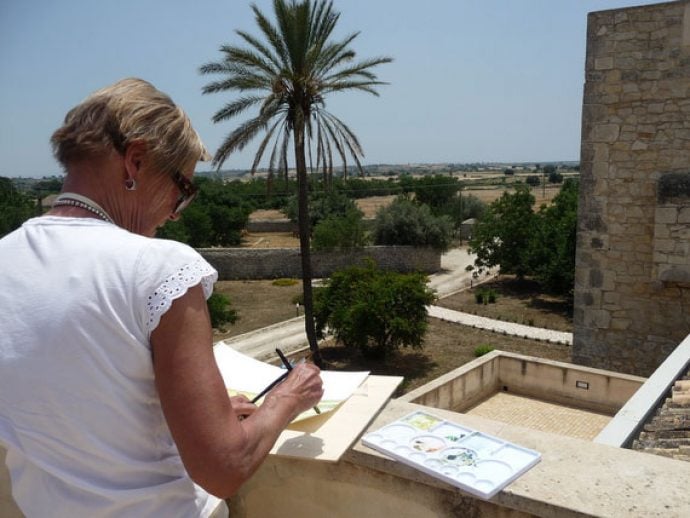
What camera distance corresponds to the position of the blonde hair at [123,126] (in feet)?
3.44

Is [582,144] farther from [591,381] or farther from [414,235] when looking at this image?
[414,235]

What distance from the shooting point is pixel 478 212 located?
128ft

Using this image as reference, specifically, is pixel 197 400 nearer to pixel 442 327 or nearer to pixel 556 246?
pixel 442 327

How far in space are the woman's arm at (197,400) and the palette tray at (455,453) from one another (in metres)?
0.65

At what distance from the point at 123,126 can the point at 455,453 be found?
1160 mm

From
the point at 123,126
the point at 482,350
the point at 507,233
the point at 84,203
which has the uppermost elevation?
the point at 123,126

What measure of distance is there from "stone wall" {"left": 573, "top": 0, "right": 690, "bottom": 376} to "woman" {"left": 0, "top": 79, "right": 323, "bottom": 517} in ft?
25.0

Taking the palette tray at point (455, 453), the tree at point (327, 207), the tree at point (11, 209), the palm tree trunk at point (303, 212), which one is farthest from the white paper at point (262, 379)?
the tree at point (327, 207)

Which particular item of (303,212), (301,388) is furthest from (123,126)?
(303,212)

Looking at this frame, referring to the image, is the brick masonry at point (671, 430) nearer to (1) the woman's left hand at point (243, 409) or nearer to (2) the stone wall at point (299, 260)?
(1) the woman's left hand at point (243, 409)

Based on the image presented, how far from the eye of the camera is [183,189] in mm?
1163

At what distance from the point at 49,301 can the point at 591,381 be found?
23.5 ft

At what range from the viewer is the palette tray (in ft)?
4.75

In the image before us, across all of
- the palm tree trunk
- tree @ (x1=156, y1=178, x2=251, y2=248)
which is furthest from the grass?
tree @ (x1=156, y1=178, x2=251, y2=248)
